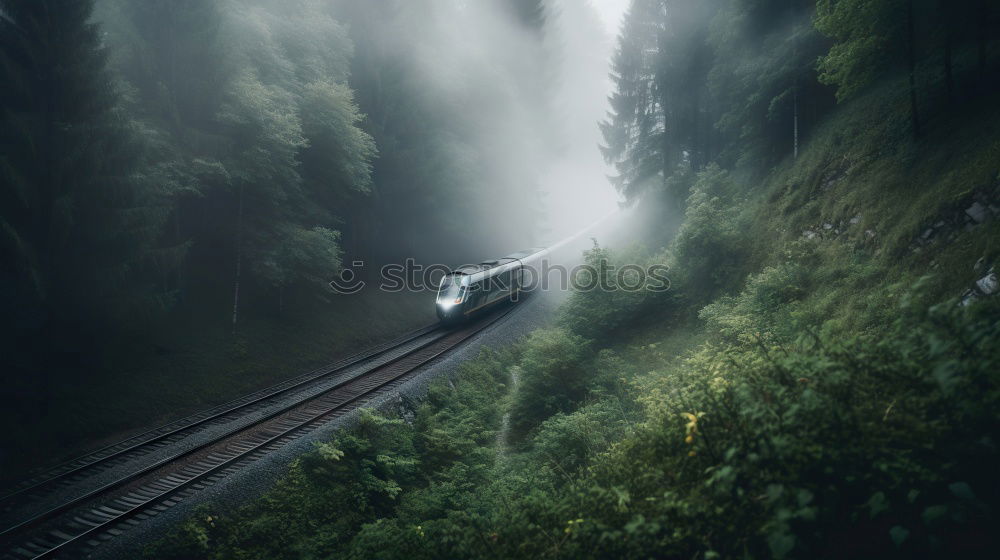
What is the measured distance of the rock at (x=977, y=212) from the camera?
6.41 meters

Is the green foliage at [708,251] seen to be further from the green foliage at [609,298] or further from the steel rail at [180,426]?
the steel rail at [180,426]

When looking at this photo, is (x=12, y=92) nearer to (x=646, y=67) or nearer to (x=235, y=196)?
(x=235, y=196)

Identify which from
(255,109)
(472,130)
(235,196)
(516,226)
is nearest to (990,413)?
(255,109)

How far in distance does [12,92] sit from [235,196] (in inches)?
246

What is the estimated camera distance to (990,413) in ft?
9.13

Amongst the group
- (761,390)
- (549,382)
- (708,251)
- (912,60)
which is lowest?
(761,390)

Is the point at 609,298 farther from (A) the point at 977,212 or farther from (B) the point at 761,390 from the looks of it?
(B) the point at 761,390

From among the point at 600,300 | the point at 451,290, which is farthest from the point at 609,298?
the point at 451,290

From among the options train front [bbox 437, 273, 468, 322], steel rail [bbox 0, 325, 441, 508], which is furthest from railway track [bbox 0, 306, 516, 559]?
train front [bbox 437, 273, 468, 322]

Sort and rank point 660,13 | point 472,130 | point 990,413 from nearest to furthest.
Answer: point 990,413 → point 660,13 → point 472,130

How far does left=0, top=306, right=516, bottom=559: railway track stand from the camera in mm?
6719

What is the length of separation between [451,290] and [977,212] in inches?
611

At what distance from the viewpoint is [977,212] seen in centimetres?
654

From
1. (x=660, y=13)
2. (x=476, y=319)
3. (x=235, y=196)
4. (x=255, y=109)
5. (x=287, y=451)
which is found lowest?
(x=287, y=451)
